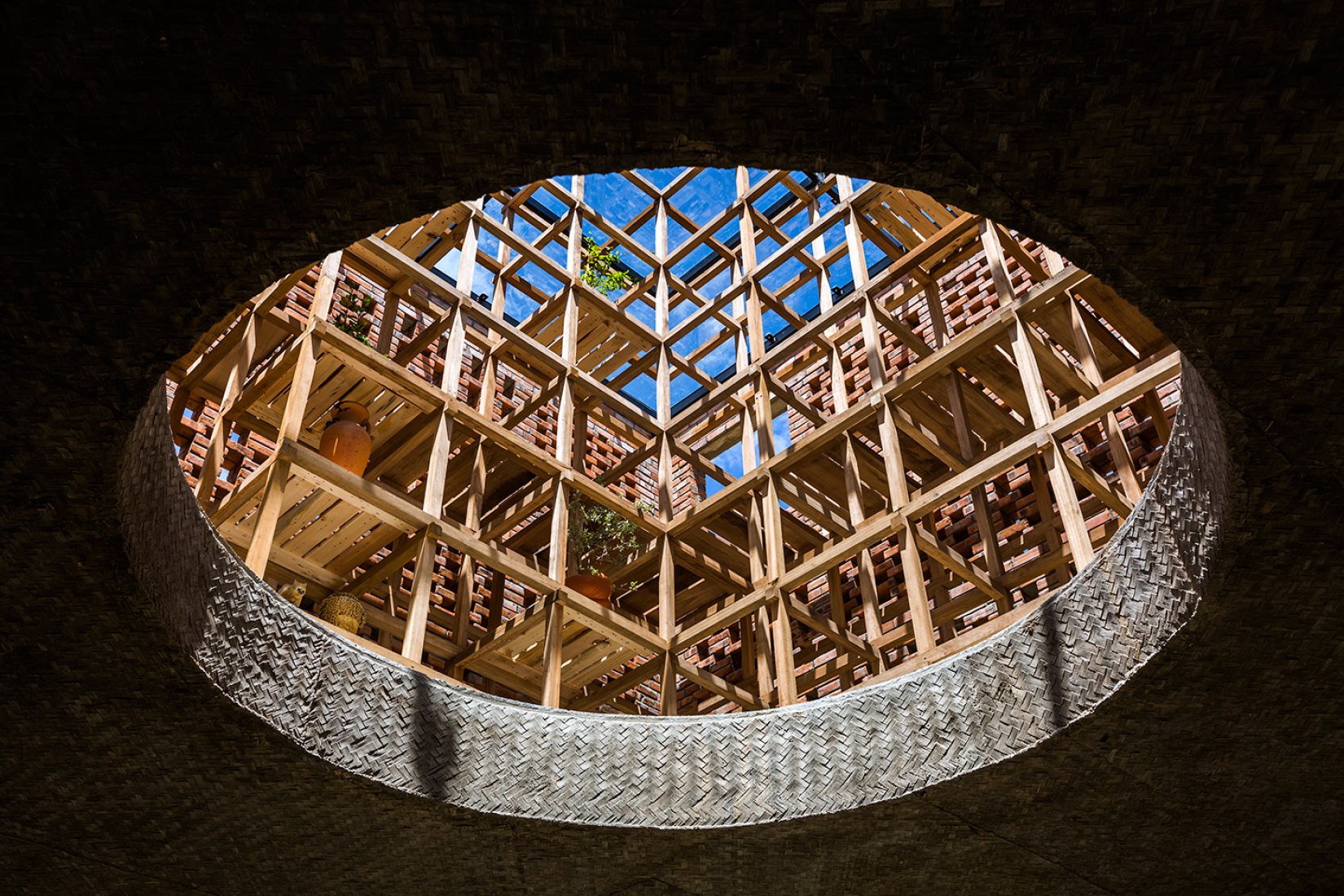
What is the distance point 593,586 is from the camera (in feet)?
24.8

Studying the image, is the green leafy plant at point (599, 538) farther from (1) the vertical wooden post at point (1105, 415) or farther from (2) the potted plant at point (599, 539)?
(1) the vertical wooden post at point (1105, 415)

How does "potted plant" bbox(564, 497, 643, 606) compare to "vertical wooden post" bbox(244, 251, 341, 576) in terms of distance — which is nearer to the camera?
"vertical wooden post" bbox(244, 251, 341, 576)

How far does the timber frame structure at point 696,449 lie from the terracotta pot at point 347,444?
229 mm

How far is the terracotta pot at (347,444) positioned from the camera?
6.38 metres

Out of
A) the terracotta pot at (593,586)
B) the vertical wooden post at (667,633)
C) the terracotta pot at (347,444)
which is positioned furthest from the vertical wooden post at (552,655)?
the terracotta pot at (347,444)

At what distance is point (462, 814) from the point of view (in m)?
4.74

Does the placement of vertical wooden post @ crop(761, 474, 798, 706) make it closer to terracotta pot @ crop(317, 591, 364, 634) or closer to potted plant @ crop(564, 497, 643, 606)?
potted plant @ crop(564, 497, 643, 606)

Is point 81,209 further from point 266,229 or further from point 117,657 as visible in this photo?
point 117,657

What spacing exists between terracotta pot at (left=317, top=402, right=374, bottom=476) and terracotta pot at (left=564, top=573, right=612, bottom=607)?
1.73 metres

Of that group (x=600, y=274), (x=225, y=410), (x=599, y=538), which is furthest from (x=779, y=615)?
(x=600, y=274)

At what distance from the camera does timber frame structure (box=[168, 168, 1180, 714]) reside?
633 cm

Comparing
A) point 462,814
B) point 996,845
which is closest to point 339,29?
point 462,814

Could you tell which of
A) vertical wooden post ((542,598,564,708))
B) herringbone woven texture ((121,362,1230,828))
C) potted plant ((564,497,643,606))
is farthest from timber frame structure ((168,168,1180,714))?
herringbone woven texture ((121,362,1230,828))

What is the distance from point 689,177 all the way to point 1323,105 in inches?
331
